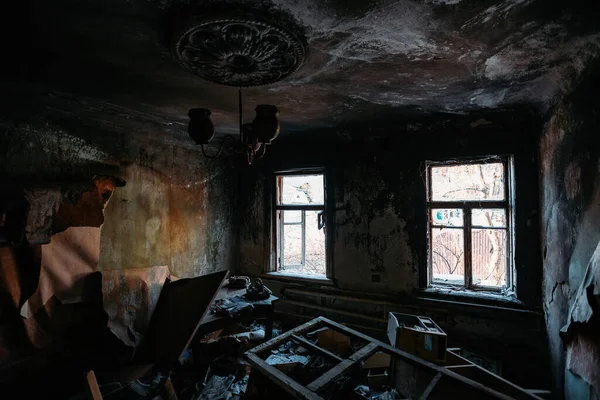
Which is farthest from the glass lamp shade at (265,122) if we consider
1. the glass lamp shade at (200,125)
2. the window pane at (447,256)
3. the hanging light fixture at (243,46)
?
the window pane at (447,256)

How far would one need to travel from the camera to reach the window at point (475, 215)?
11.1ft

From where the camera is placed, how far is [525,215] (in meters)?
3.17

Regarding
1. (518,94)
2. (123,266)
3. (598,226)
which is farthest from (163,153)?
(598,226)

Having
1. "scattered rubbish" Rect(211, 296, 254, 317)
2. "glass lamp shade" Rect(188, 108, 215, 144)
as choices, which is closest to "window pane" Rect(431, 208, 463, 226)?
"scattered rubbish" Rect(211, 296, 254, 317)

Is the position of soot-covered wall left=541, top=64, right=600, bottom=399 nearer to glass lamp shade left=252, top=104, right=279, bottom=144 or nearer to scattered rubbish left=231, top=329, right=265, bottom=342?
glass lamp shade left=252, top=104, right=279, bottom=144

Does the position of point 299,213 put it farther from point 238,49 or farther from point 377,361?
point 238,49

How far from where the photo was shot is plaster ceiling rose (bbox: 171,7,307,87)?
1.35m

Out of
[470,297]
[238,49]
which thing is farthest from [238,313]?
[470,297]

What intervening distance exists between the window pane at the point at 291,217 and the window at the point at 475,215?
2.06 meters

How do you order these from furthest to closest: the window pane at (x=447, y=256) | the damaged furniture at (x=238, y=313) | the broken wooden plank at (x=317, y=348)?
the window pane at (x=447, y=256)
the damaged furniture at (x=238, y=313)
the broken wooden plank at (x=317, y=348)

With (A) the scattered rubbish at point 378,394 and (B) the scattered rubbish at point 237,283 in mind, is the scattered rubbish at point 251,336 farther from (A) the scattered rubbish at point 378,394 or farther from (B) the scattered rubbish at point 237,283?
(A) the scattered rubbish at point 378,394

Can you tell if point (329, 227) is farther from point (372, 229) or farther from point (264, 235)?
point (264, 235)

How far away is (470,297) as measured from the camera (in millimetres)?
3377

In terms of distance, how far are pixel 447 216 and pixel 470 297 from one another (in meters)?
0.97
